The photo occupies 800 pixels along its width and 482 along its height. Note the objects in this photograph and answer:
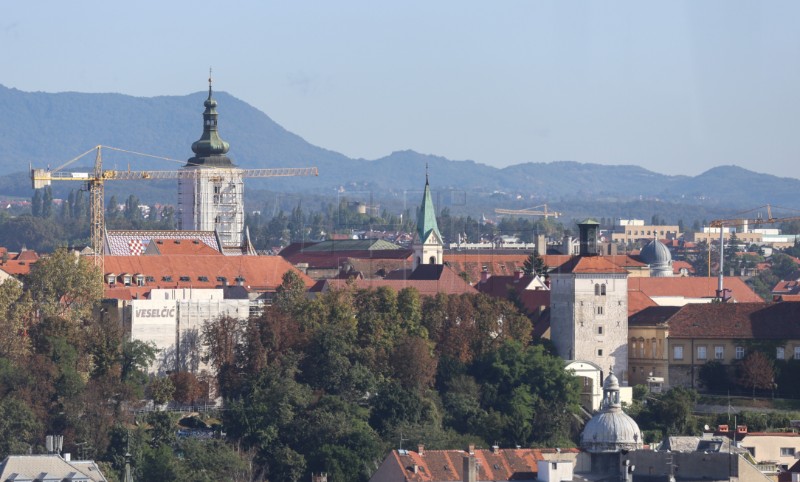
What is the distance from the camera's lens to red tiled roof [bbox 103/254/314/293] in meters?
94.8

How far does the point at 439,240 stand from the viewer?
131 metres

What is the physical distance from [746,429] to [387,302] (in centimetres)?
1648

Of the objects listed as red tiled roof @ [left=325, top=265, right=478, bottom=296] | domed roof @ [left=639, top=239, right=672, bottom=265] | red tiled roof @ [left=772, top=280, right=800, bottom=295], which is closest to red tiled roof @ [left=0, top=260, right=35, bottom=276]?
red tiled roof @ [left=325, top=265, right=478, bottom=296]

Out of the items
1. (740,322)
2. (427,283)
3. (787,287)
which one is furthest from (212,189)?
(740,322)

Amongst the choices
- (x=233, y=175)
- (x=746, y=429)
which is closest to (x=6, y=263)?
(x=746, y=429)

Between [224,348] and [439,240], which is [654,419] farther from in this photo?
[439,240]

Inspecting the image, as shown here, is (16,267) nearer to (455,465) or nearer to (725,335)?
(725,335)

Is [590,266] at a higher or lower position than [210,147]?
lower

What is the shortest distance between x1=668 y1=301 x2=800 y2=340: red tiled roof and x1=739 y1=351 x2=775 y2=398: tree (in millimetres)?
1716

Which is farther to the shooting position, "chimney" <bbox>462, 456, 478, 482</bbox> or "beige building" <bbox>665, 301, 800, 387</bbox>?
"beige building" <bbox>665, 301, 800, 387</bbox>

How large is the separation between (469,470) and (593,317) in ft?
87.9

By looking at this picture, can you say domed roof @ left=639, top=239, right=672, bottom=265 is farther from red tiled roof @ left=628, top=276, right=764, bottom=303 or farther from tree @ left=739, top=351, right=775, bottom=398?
tree @ left=739, top=351, right=775, bottom=398

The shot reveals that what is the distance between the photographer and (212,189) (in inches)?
5556

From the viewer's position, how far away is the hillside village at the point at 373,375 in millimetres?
68688
